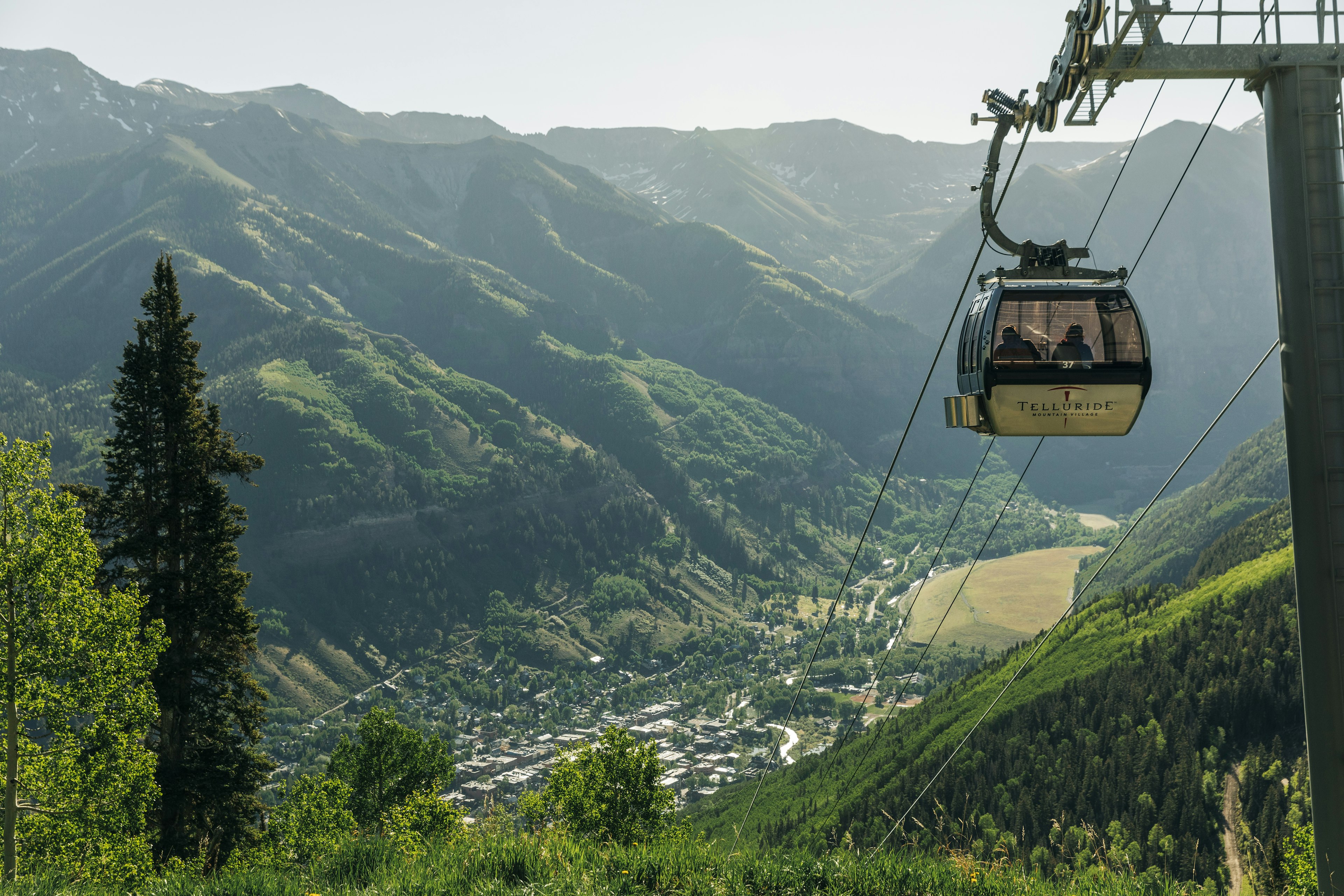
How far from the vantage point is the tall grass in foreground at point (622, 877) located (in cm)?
876

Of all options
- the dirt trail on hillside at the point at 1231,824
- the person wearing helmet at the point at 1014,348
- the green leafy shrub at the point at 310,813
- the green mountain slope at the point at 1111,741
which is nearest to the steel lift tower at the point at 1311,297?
the person wearing helmet at the point at 1014,348

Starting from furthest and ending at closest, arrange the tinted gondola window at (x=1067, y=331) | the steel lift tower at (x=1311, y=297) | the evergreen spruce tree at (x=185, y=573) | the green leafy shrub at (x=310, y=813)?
1. the green leafy shrub at (x=310, y=813)
2. the evergreen spruce tree at (x=185, y=573)
3. the tinted gondola window at (x=1067, y=331)
4. the steel lift tower at (x=1311, y=297)

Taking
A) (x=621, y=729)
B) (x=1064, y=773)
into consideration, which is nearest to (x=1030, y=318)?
(x=621, y=729)

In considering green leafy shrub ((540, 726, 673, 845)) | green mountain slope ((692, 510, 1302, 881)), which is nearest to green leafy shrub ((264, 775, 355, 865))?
green leafy shrub ((540, 726, 673, 845))

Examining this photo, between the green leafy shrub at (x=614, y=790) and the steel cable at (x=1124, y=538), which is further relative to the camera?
the green leafy shrub at (x=614, y=790)

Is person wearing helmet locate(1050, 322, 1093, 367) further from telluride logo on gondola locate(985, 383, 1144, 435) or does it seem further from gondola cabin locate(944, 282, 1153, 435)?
telluride logo on gondola locate(985, 383, 1144, 435)

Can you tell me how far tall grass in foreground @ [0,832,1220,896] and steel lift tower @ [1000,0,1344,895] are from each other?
2035 mm

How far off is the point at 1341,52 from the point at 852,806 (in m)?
96.5

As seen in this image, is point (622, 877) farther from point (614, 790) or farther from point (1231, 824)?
point (1231, 824)

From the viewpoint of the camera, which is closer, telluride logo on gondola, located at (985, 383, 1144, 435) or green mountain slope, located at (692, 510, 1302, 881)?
telluride logo on gondola, located at (985, 383, 1144, 435)

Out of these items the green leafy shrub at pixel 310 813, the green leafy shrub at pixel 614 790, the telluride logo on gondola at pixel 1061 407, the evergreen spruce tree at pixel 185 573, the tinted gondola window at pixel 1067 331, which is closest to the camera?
the telluride logo on gondola at pixel 1061 407

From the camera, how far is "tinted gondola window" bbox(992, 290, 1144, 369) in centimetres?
1096

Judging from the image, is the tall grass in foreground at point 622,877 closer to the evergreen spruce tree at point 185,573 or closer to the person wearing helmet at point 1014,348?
the person wearing helmet at point 1014,348

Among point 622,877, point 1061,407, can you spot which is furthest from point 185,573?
point 1061,407
